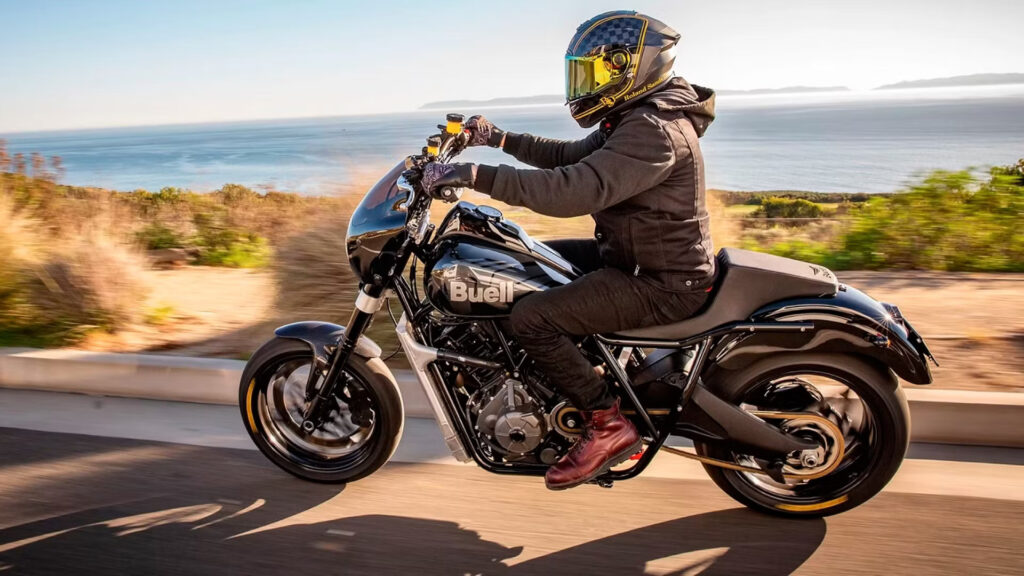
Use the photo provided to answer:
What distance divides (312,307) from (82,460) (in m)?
1.83

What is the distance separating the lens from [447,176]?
2.79 m

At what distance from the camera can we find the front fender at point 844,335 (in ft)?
9.53

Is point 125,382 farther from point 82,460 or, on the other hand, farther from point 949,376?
point 949,376

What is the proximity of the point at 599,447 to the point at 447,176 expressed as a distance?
3.82 feet

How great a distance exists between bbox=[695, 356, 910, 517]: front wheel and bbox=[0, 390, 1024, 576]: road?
10 cm

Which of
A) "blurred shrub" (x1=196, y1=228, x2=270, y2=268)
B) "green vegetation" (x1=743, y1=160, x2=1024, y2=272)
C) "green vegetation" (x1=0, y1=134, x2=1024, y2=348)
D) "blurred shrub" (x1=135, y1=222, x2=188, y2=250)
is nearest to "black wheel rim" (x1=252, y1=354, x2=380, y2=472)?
"green vegetation" (x1=0, y1=134, x2=1024, y2=348)

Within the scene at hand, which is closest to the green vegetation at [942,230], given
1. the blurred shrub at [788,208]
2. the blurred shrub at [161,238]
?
the blurred shrub at [788,208]

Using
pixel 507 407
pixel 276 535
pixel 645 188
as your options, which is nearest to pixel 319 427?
pixel 276 535

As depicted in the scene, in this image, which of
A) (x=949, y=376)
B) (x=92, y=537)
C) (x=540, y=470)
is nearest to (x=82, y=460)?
(x=92, y=537)

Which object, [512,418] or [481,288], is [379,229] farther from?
[512,418]

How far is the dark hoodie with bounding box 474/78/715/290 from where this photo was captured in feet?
9.14

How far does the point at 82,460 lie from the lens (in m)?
3.81

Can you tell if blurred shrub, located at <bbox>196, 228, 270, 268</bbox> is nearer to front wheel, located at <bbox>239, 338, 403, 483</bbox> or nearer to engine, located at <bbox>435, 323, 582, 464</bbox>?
front wheel, located at <bbox>239, 338, 403, 483</bbox>

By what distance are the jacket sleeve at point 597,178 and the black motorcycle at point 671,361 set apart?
204 millimetres
